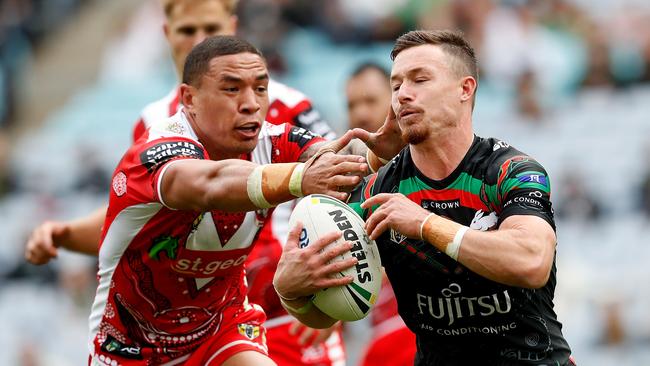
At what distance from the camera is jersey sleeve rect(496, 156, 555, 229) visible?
15.1 ft

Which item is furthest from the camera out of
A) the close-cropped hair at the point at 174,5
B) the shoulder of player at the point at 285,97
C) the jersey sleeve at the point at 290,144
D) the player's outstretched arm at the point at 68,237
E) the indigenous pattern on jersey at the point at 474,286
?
the close-cropped hair at the point at 174,5

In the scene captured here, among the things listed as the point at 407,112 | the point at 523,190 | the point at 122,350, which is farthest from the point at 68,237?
the point at 523,190

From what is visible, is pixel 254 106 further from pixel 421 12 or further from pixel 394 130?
pixel 421 12

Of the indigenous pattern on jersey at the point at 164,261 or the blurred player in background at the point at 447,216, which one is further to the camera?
the indigenous pattern on jersey at the point at 164,261

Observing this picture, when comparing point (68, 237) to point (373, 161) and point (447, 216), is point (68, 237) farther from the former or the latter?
point (447, 216)

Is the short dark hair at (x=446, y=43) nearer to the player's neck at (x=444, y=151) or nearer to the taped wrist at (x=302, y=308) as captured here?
the player's neck at (x=444, y=151)

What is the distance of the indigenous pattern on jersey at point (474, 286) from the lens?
15.9 feet

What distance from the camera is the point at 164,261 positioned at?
18.0 feet

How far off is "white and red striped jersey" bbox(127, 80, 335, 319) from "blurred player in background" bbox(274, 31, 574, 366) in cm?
188

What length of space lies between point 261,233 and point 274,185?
255 centimetres

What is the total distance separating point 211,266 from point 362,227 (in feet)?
3.46

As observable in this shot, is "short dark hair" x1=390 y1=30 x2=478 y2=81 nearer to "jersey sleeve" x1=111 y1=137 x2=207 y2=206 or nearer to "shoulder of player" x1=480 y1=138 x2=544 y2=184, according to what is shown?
"shoulder of player" x1=480 y1=138 x2=544 y2=184

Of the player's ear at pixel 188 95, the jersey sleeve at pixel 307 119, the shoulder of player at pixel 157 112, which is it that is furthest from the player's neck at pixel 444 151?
the shoulder of player at pixel 157 112

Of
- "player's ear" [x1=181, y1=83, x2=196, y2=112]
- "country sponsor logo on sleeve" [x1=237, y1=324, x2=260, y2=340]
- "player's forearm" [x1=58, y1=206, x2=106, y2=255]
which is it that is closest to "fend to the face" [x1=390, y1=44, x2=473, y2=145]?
"player's ear" [x1=181, y1=83, x2=196, y2=112]
